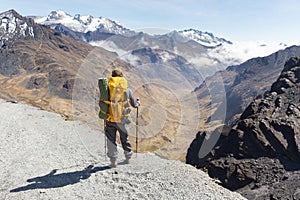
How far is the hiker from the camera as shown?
913 cm

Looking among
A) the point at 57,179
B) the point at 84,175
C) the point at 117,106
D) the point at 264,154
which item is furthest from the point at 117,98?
the point at 264,154

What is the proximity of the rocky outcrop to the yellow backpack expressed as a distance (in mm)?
11837

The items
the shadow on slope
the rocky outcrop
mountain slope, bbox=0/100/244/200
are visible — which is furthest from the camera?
the rocky outcrop

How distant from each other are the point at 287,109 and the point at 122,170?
78.4ft

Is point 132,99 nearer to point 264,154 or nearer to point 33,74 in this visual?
point 264,154

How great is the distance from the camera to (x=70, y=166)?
426 inches

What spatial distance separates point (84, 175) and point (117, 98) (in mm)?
2478

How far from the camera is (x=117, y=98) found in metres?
9.16

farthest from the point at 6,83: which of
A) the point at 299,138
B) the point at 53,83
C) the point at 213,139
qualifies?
the point at 299,138

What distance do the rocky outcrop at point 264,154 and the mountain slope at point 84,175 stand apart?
982cm

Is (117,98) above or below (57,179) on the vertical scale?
above

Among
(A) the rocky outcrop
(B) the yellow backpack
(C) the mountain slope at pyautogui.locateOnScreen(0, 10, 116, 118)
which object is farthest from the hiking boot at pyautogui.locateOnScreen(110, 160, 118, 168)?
(C) the mountain slope at pyautogui.locateOnScreen(0, 10, 116, 118)

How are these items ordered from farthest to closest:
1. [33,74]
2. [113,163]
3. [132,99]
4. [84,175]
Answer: [33,74]
[113,163]
[84,175]
[132,99]

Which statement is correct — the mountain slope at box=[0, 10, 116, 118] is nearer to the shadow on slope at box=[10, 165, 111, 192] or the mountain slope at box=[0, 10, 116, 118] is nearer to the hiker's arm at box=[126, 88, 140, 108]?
the shadow on slope at box=[10, 165, 111, 192]
